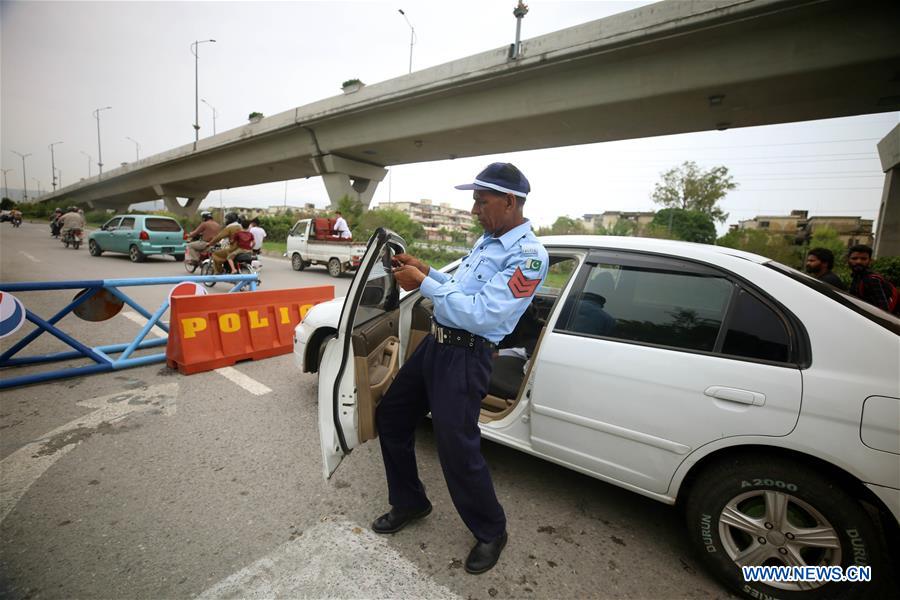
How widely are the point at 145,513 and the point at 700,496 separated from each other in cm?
280

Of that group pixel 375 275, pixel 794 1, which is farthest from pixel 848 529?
pixel 794 1

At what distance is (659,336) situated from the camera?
2041mm

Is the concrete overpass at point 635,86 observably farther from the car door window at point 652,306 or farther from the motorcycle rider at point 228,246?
the car door window at point 652,306

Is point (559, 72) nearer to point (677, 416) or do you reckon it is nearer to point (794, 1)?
point (794, 1)

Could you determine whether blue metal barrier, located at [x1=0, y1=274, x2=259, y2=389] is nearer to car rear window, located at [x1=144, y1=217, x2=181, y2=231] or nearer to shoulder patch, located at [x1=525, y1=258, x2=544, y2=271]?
shoulder patch, located at [x1=525, y1=258, x2=544, y2=271]

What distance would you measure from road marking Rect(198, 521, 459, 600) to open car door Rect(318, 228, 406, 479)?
16.3 inches

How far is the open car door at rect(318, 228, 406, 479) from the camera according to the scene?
5.75 feet

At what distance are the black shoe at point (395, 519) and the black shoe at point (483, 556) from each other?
0.38 metres

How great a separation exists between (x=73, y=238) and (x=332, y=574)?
847 inches

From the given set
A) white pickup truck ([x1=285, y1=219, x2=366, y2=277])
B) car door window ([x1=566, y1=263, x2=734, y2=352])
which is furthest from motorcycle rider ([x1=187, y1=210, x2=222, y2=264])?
car door window ([x1=566, y1=263, x2=734, y2=352])

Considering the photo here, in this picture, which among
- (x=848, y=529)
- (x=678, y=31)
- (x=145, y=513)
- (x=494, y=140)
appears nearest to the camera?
(x=848, y=529)

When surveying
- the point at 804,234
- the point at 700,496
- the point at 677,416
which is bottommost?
the point at 700,496

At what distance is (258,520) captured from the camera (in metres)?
2.11

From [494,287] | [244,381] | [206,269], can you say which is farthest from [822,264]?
[206,269]
